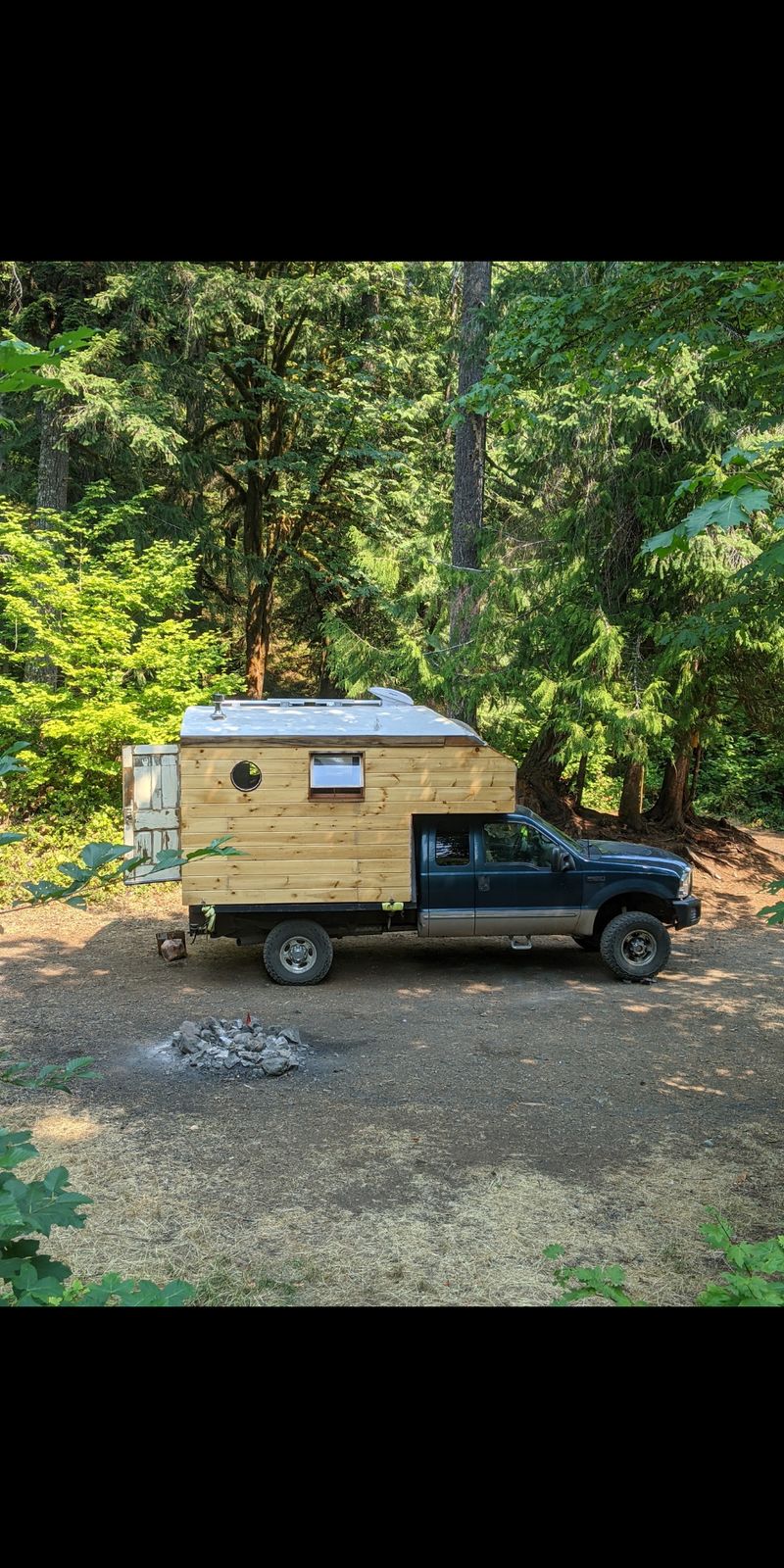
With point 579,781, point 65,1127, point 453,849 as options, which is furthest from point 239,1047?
point 579,781

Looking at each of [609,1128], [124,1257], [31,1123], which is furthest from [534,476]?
[124,1257]

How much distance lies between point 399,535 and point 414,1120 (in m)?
13.3

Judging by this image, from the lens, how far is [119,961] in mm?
9898

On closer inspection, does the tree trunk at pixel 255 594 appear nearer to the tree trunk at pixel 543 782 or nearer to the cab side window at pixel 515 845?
the tree trunk at pixel 543 782

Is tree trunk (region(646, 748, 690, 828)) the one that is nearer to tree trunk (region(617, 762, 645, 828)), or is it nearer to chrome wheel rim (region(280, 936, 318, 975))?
tree trunk (region(617, 762, 645, 828))

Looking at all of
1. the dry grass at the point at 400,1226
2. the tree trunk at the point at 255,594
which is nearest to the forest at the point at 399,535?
the tree trunk at the point at 255,594

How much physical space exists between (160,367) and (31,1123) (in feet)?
42.2

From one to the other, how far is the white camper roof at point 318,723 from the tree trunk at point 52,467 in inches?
222

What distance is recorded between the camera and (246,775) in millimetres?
8984

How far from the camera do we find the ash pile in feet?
23.6

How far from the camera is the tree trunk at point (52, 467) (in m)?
14.5

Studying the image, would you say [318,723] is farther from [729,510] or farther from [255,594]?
[255,594]
